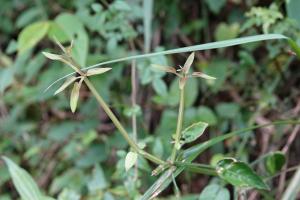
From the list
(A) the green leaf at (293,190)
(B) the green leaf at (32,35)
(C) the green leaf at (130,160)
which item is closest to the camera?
(C) the green leaf at (130,160)

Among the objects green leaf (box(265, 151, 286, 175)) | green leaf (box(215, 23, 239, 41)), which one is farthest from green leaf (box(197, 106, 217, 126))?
green leaf (box(265, 151, 286, 175))

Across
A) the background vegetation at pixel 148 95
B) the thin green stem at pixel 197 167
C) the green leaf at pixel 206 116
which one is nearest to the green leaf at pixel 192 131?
the thin green stem at pixel 197 167

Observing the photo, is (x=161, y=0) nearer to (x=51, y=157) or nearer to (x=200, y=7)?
(x=200, y=7)

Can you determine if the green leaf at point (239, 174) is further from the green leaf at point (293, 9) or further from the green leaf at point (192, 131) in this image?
the green leaf at point (293, 9)

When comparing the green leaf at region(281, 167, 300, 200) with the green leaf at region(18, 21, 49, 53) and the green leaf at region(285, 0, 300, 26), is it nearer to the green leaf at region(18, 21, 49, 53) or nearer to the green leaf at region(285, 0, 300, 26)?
the green leaf at region(285, 0, 300, 26)

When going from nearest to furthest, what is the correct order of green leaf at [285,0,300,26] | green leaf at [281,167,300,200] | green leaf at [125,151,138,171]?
1. green leaf at [125,151,138,171]
2. green leaf at [281,167,300,200]
3. green leaf at [285,0,300,26]

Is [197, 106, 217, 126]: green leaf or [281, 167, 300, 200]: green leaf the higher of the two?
[281, 167, 300, 200]: green leaf

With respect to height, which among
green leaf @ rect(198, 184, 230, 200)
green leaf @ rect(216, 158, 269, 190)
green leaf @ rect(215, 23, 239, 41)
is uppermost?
green leaf @ rect(215, 23, 239, 41)

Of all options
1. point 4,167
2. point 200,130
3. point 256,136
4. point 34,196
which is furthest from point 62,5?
point 200,130
